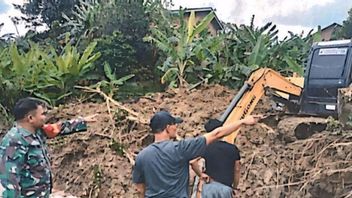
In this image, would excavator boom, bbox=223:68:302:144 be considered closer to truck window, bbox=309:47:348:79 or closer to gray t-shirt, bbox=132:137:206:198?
truck window, bbox=309:47:348:79

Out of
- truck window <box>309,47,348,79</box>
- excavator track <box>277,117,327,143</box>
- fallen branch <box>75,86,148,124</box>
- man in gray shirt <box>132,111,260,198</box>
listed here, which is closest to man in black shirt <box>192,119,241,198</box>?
man in gray shirt <box>132,111,260,198</box>

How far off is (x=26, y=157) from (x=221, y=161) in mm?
A: 1705

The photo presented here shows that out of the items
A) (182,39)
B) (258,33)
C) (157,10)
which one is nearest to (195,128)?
(182,39)

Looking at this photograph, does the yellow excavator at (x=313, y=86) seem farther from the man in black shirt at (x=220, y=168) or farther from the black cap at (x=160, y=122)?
the black cap at (x=160, y=122)

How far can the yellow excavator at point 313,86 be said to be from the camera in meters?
7.76

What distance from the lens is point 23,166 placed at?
4324mm

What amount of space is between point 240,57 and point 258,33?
70 centimetres

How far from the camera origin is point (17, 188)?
4262 mm

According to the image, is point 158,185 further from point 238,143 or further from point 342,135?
point 238,143

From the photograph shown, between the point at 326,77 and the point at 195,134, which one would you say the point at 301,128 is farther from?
the point at 195,134

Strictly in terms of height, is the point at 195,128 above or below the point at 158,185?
below

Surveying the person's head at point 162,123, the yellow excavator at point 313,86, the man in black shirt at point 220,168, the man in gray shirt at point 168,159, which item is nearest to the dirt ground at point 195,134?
the yellow excavator at point 313,86

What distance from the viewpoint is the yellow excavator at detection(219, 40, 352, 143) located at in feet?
25.5

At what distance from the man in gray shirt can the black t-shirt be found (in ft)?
2.06
